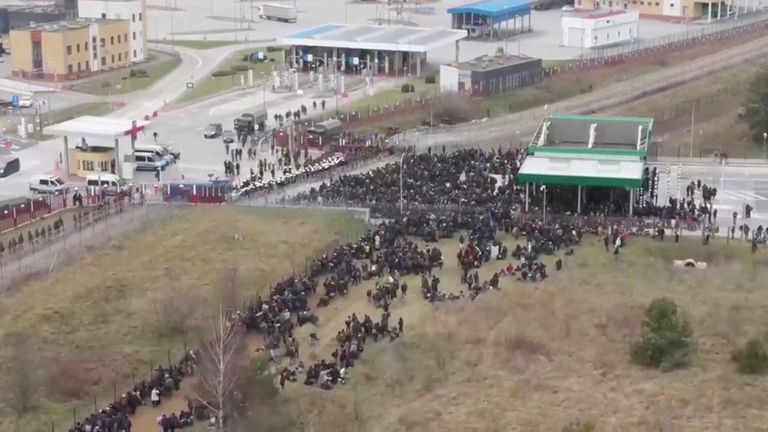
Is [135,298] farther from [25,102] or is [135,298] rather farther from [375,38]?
Answer: [375,38]

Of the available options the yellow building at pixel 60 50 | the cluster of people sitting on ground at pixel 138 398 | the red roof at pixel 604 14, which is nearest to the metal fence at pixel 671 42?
the red roof at pixel 604 14

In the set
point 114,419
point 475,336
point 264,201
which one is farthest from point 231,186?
point 114,419

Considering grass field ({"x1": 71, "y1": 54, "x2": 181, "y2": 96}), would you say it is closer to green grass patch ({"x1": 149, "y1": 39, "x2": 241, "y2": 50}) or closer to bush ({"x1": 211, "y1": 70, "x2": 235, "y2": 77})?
bush ({"x1": 211, "y1": 70, "x2": 235, "y2": 77})

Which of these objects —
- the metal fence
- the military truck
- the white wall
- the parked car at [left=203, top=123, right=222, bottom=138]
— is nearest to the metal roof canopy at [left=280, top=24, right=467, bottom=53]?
the white wall

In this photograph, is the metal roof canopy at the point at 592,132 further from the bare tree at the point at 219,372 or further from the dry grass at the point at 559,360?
the bare tree at the point at 219,372

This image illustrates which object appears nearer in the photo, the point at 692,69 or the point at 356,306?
the point at 356,306

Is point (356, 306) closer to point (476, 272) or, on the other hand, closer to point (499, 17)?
point (476, 272)
